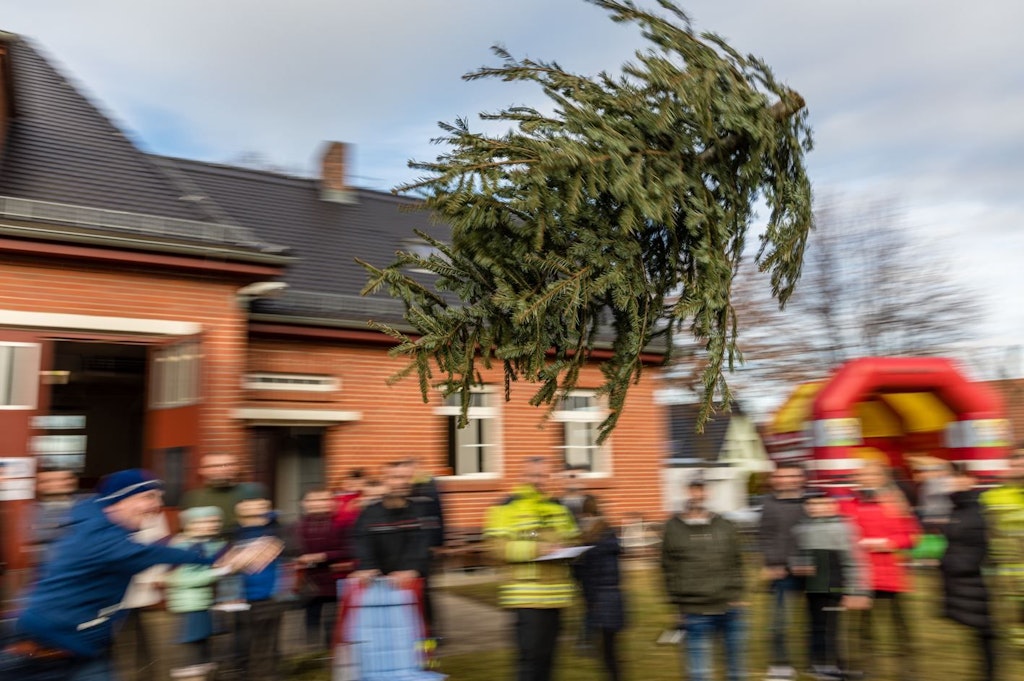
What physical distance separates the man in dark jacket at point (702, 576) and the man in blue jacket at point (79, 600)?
157 inches

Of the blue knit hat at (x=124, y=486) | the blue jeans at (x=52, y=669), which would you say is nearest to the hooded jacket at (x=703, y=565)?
the blue knit hat at (x=124, y=486)

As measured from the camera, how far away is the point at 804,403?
13.9 meters

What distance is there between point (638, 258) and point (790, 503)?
2876mm

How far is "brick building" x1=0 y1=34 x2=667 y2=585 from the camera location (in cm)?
989

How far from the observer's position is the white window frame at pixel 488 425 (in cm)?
1475

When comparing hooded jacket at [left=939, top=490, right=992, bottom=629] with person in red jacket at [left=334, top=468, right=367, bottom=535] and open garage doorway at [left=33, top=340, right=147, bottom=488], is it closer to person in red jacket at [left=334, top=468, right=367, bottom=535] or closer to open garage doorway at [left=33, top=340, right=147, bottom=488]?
person in red jacket at [left=334, top=468, right=367, bottom=535]

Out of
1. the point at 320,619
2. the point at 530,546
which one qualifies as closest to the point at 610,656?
the point at 530,546

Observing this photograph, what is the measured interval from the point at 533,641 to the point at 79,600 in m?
3.26

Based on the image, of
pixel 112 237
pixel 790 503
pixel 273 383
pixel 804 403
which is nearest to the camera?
pixel 790 503

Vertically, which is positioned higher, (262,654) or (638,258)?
(638,258)

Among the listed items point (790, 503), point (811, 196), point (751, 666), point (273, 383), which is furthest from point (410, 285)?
point (273, 383)

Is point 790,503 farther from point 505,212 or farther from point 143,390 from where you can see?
point 143,390

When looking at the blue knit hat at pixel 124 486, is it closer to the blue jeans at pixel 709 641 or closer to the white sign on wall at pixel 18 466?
the blue jeans at pixel 709 641

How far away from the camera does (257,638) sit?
708 cm
